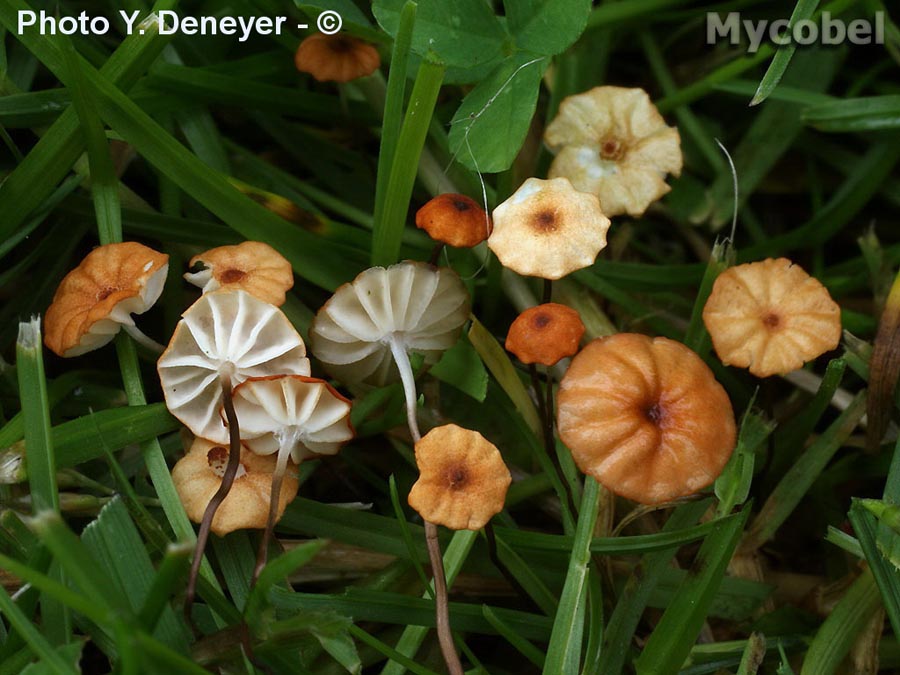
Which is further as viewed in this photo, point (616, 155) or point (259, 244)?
point (616, 155)

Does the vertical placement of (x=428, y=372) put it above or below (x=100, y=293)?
below

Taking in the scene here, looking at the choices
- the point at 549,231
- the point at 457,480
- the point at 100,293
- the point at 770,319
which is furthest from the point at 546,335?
the point at 100,293

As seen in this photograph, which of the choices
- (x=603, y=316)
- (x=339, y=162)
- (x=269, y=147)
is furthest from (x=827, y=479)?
(x=269, y=147)

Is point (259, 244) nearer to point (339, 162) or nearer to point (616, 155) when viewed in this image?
point (339, 162)

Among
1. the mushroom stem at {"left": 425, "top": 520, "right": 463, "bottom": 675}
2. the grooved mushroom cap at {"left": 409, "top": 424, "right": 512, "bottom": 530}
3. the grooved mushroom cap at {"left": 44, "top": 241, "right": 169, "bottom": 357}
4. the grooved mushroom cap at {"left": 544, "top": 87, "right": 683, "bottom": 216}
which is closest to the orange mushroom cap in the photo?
the grooved mushroom cap at {"left": 544, "top": 87, "right": 683, "bottom": 216}

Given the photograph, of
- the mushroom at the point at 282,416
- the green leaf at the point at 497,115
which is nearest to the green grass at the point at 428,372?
the green leaf at the point at 497,115

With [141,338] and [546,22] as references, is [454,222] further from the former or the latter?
[141,338]

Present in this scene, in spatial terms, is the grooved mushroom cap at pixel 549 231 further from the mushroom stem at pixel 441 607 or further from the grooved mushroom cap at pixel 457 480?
the mushroom stem at pixel 441 607
